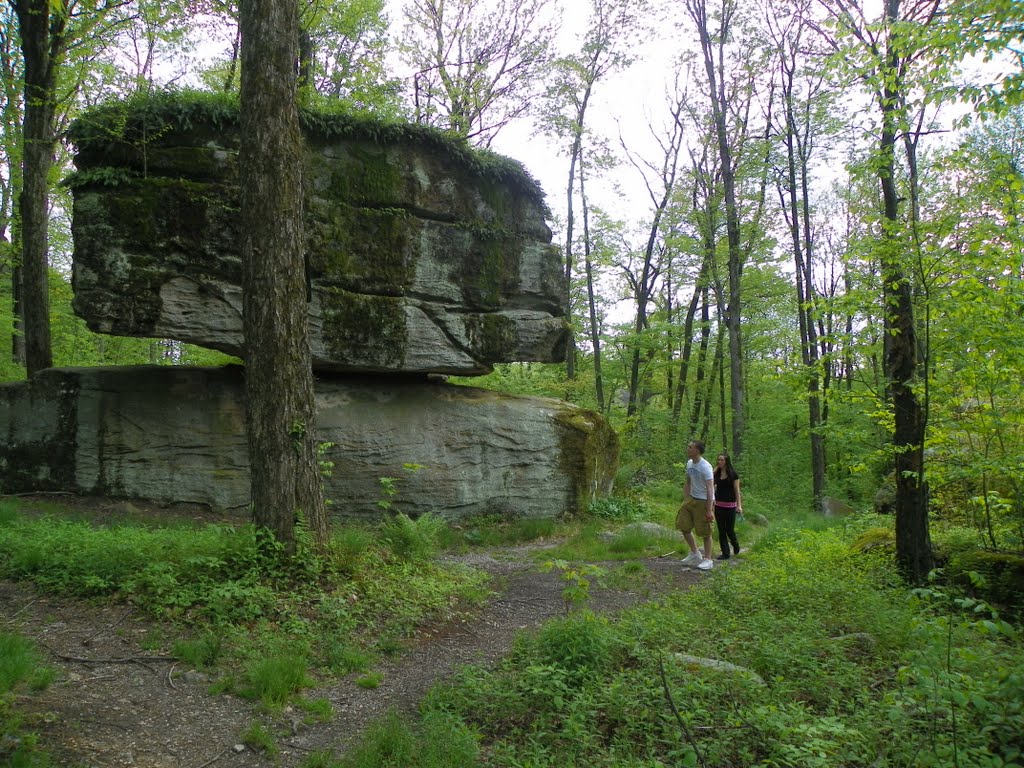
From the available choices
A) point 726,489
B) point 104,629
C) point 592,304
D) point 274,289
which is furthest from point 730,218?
point 104,629

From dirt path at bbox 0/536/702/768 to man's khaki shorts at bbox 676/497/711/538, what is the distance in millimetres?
4259

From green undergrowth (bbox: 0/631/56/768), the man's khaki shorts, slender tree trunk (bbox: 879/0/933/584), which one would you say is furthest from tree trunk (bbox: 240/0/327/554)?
slender tree trunk (bbox: 879/0/933/584)

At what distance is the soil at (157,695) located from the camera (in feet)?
12.2

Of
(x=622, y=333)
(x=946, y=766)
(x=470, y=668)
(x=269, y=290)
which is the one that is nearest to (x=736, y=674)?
(x=946, y=766)

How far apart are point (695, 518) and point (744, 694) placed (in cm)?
572

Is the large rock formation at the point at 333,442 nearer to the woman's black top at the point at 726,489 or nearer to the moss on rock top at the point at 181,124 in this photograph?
the woman's black top at the point at 726,489

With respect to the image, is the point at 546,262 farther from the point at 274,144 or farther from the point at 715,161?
the point at 715,161

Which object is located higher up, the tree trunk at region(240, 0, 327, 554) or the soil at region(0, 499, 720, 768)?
the tree trunk at region(240, 0, 327, 554)

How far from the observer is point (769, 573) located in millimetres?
7578

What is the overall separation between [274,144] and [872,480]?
2026 cm

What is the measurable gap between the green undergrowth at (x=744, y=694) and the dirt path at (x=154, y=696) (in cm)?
49

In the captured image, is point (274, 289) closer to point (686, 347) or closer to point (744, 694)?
point (744, 694)

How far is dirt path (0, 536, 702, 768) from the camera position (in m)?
3.73

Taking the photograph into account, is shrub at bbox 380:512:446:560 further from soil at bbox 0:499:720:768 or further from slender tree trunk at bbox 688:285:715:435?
slender tree trunk at bbox 688:285:715:435
